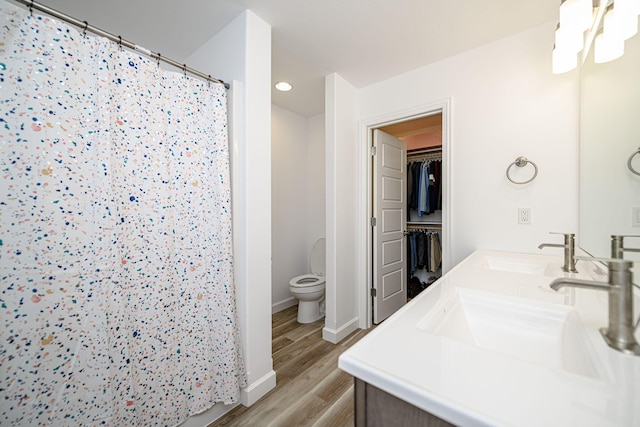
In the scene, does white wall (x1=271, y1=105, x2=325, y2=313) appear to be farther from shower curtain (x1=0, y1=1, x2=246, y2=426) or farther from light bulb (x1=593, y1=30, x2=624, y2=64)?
light bulb (x1=593, y1=30, x2=624, y2=64)

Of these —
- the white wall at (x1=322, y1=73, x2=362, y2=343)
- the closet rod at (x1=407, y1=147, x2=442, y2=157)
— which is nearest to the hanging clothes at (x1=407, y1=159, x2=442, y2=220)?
the closet rod at (x1=407, y1=147, x2=442, y2=157)

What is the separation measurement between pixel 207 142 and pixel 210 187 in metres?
0.26

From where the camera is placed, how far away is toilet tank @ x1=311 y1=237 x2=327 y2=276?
306 cm

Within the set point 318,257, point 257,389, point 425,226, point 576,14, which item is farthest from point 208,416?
point 425,226

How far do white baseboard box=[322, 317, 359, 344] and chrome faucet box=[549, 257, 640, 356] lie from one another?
1880mm

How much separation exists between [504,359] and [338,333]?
1.85 metres

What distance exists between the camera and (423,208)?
10.5ft

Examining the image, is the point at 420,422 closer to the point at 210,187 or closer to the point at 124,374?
the point at 124,374

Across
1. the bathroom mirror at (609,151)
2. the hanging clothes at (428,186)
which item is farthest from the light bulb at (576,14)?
the hanging clothes at (428,186)

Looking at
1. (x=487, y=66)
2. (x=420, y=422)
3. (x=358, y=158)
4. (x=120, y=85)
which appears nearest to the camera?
Answer: (x=420, y=422)

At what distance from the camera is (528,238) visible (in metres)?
1.68

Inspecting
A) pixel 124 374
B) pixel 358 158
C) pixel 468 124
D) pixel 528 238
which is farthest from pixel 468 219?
pixel 124 374

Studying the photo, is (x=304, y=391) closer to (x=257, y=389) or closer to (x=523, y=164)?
(x=257, y=389)

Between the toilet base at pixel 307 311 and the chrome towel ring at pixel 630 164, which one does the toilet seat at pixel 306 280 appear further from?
the chrome towel ring at pixel 630 164
